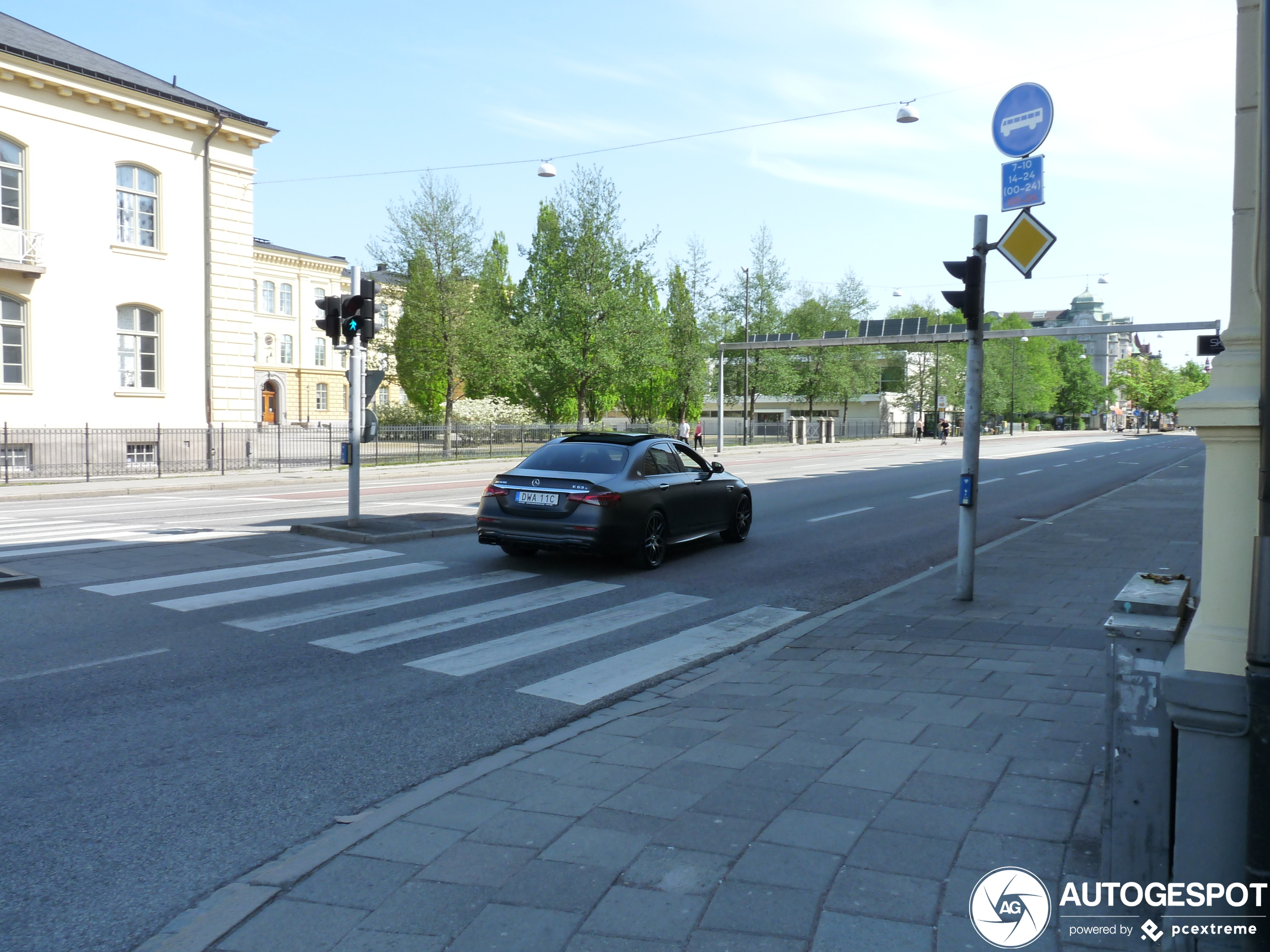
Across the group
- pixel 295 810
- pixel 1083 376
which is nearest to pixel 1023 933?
pixel 295 810

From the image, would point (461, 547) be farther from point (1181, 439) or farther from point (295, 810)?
point (1181, 439)

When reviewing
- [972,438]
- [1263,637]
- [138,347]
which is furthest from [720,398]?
[1263,637]

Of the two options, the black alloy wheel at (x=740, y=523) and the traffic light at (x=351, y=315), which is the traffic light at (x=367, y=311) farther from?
the black alloy wheel at (x=740, y=523)

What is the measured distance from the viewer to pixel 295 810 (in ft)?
13.5

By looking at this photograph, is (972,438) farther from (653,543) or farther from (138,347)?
(138,347)

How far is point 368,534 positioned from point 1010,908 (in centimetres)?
1009

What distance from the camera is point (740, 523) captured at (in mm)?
12758

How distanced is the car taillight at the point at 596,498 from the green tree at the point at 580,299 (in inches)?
1148

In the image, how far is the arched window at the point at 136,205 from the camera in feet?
88.4

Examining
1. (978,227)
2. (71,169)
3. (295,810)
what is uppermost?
(71,169)

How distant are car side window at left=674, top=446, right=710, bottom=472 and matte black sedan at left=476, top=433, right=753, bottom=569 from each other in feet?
0.09

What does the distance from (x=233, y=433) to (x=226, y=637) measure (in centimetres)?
2405

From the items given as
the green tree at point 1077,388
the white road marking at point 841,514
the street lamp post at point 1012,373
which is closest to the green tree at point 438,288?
the white road marking at point 841,514

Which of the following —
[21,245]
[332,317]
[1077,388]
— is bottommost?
[332,317]
